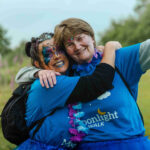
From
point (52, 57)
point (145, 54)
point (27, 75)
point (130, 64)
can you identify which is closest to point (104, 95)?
point (130, 64)

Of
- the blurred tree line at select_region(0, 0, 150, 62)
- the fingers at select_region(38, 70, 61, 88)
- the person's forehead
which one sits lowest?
the blurred tree line at select_region(0, 0, 150, 62)

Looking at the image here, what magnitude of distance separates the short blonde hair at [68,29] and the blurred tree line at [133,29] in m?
17.9

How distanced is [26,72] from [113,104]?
2.45ft

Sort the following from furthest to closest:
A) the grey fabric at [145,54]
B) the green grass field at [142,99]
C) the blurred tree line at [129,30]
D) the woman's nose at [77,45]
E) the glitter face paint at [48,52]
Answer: the blurred tree line at [129,30] < the green grass field at [142,99] < the glitter face paint at [48,52] < the woman's nose at [77,45] < the grey fabric at [145,54]

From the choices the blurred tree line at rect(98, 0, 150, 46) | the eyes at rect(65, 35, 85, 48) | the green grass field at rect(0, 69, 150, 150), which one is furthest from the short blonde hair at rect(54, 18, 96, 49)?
the blurred tree line at rect(98, 0, 150, 46)

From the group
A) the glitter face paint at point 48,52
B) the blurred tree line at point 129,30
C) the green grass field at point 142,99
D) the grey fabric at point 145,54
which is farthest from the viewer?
the blurred tree line at point 129,30

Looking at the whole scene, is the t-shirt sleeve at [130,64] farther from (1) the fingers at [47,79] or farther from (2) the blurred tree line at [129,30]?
(2) the blurred tree line at [129,30]

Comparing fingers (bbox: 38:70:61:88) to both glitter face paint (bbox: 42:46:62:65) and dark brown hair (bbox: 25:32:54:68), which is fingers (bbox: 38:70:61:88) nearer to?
glitter face paint (bbox: 42:46:62:65)

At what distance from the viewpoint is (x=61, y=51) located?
2268 millimetres

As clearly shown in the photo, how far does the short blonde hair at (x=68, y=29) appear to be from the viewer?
2184 mm

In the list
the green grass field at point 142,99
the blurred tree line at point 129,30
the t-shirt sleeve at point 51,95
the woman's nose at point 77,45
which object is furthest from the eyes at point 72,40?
the blurred tree line at point 129,30

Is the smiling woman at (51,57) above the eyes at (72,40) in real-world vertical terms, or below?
below

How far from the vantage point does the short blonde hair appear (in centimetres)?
218

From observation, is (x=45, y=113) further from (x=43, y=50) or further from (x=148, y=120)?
(x=148, y=120)
